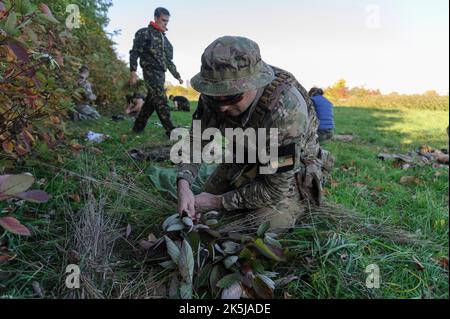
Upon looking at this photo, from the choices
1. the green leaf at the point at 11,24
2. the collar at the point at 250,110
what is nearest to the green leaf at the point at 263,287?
the collar at the point at 250,110

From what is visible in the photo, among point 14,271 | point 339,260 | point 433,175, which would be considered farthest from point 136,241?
point 433,175

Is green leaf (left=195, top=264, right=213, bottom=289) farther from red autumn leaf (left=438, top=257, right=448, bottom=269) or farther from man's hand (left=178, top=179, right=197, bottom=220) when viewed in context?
red autumn leaf (left=438, top=257, right=448, bottom=269)

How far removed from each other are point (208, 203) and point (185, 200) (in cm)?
25

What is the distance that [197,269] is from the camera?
1678mm

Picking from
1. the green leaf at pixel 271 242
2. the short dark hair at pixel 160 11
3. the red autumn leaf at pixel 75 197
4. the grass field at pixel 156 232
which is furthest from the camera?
the short dark hair at pixel 160 11

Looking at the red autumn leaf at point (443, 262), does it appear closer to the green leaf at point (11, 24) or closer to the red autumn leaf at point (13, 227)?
the red autumn leaf at point (13, 227)

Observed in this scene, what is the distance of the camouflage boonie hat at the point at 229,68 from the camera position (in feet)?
5.47

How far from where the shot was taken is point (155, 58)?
5.06 m

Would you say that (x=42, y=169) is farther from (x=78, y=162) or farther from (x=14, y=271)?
(x=14, y=271)

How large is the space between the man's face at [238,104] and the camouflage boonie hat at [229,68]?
0.30ft

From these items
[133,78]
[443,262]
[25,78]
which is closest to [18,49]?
[25,78]

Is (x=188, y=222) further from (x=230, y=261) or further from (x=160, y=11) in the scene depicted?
(x=160, y=11)

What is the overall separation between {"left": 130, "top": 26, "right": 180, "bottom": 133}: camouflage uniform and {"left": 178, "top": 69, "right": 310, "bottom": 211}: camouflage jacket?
2939 millimetres

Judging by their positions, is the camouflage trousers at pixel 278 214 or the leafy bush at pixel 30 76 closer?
the leafy bush at pixel 30 76
